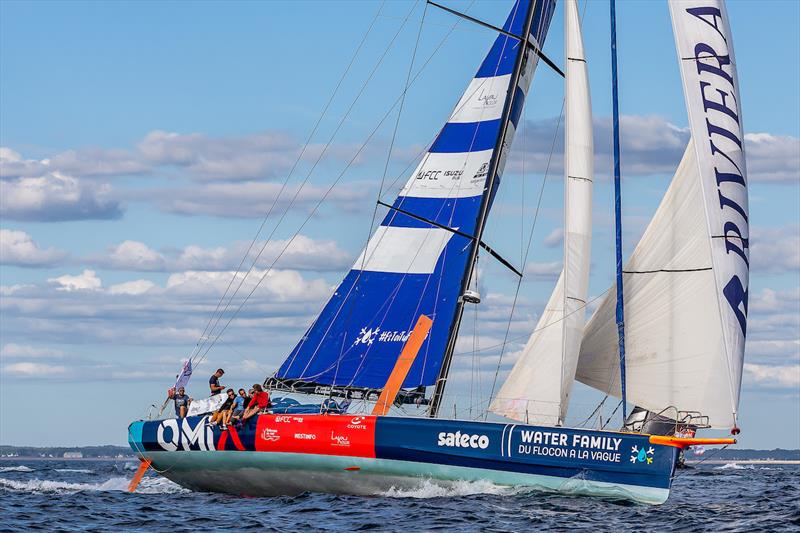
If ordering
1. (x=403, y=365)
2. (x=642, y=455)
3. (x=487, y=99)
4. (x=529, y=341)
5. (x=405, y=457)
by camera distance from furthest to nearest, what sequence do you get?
(x=487, y=99) < (x=403, y=365) < (x=529, y=341) < (x=405, y=457) < (x=642, y=455)

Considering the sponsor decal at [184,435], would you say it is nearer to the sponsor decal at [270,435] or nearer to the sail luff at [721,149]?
the sponsor decal at [270,435]

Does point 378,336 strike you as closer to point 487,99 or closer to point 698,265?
point 487,99

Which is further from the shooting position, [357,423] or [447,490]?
[357,423]

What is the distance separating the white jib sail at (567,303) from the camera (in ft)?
77.5

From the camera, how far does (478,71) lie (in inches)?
1113

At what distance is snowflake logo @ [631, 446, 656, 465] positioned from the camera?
21828mm

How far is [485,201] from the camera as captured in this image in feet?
88.4

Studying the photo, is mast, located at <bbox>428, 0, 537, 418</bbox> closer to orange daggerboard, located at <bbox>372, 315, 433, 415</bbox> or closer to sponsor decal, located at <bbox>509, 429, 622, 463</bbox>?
orange daggerboard, located at <bbox>372, 315, 433, 415</bbox>

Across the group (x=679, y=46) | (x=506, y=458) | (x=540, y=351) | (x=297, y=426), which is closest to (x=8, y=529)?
(x=297, y=426)

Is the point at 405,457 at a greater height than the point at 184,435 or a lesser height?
lesser

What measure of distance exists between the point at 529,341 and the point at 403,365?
2893 mm

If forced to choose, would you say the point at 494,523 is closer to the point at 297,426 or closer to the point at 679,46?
the point at 297,426

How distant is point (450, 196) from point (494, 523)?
31.2 ft

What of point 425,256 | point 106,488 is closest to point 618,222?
point 425,256
